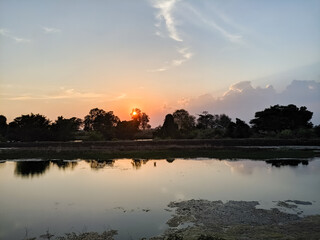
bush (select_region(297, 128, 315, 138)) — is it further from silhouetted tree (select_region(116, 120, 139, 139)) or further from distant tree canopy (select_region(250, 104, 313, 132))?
silhouetted tree (select_region(116, 120, 139, 139))

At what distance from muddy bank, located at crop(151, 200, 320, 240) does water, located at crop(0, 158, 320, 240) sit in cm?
96

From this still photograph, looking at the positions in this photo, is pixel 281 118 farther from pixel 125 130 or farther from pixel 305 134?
pixel 125 130

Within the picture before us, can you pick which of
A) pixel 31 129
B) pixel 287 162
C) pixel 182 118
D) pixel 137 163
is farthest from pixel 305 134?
pixel 31 129

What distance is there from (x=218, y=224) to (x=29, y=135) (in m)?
81.5

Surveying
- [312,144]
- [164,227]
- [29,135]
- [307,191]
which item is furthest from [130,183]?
[29,135]

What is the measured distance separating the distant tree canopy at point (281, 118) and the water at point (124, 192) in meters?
57.9

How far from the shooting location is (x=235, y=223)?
1510cm

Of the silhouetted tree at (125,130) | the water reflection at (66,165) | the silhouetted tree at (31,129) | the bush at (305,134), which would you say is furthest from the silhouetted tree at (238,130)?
the silhouetted tree at (31,129)

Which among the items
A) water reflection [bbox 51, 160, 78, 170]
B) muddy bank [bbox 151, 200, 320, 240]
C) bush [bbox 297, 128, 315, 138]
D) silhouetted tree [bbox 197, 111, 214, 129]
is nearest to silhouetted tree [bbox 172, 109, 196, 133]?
silhouetted tree [bbox 197, 111, 214, 129]

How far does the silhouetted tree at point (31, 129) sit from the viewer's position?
85.4 m

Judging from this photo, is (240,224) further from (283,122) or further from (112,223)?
(283,122)

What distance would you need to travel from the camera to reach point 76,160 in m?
46.2

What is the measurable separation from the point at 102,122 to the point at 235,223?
4358 inches

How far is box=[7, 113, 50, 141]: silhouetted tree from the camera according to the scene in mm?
85400
